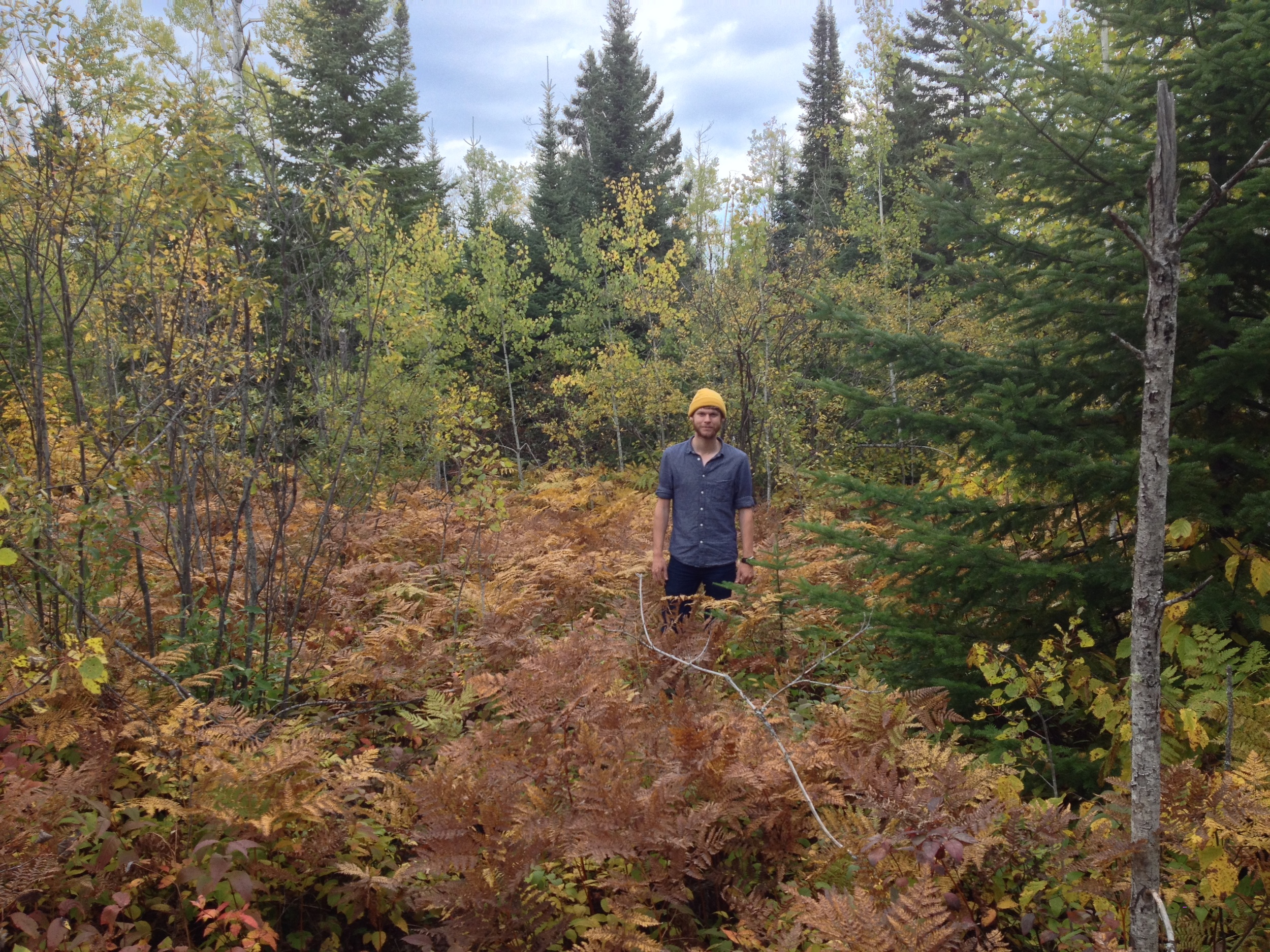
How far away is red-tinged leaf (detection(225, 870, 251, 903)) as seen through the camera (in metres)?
2.55

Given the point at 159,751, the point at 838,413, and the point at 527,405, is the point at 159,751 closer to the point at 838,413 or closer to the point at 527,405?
the point at 838,413

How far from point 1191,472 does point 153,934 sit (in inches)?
182

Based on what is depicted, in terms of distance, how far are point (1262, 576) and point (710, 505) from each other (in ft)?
9.46

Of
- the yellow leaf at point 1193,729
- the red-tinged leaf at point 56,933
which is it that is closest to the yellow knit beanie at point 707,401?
the yellow leaf at point 1193,729

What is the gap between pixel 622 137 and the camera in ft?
79.1

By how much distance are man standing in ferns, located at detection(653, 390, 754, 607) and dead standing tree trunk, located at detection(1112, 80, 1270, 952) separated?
3203 mm

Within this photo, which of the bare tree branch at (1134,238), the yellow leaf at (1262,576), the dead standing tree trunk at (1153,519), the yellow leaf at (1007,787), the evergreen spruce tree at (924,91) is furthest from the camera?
the evergreen spruce tree at (924,91)

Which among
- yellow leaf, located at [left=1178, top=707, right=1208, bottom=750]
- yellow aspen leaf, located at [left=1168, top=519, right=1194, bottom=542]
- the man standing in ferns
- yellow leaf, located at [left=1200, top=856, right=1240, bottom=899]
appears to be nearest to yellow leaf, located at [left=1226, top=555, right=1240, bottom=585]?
yellow aspen leaf, located at [left=1168, top=519, right=1194, bottom=542]

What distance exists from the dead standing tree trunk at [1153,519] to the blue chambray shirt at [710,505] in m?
3.27

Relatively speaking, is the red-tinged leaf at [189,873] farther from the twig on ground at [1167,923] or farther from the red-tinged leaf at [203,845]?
the twig on ground at [1167,923]

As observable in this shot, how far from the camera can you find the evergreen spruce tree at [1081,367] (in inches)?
129

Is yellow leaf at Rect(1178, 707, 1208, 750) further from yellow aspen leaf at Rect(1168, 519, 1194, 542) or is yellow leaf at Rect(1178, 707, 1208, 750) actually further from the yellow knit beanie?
the yellow knit beanie

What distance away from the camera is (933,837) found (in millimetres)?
2160

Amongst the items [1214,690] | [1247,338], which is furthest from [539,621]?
[1247,338]
